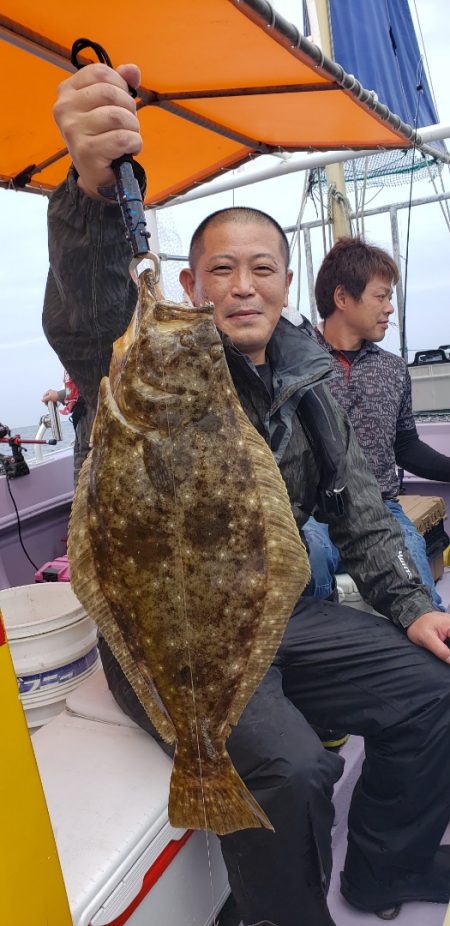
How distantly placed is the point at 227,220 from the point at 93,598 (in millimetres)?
1334

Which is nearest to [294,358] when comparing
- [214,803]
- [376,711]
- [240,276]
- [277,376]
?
[277,376]

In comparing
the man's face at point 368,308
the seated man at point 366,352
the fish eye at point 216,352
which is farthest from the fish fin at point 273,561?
the man's face at point 368,308

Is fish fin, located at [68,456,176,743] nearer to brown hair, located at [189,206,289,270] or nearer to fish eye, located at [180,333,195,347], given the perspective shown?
fish eye, located at [180,333,195,347]

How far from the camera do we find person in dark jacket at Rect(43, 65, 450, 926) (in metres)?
1.53

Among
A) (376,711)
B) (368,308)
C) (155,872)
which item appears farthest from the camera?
(368,308)

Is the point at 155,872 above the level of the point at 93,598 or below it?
below

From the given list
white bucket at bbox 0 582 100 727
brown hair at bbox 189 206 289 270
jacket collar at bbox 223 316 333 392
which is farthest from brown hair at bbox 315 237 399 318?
white bucket at bbox 0 582 100 727

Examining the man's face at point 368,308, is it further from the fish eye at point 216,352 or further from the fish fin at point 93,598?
the fish fin at point 93,598

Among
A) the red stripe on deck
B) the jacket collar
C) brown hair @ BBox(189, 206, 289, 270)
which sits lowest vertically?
the red stripe on deck

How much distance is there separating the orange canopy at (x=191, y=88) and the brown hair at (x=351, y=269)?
110 centimetres

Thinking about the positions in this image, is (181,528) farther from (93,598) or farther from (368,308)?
(368,308)

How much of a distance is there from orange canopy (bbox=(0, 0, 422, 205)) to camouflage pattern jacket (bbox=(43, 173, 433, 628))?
189cm

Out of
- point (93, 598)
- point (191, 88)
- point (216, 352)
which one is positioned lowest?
point (93, 598)

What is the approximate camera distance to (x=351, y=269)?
409 cm
